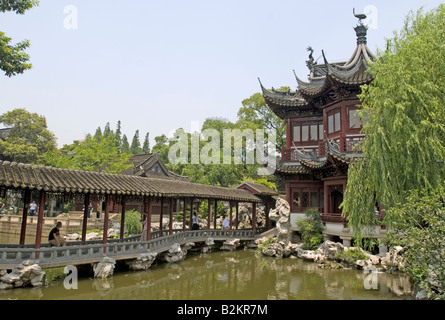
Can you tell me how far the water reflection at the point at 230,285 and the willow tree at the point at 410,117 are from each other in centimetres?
268

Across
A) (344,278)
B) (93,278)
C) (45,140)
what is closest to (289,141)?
(344,278)

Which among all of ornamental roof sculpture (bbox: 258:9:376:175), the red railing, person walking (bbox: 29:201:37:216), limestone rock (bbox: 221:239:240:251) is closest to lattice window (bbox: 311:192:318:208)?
ornamental roof sculpture (bbox: 258:9:376:175)

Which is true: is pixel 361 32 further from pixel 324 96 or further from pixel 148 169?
pixel 148 169

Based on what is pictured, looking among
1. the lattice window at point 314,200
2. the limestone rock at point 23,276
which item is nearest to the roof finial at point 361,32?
the lattice window at point 314,200

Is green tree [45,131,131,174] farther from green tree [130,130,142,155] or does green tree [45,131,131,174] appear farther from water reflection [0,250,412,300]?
green tree [130,130,142,155]

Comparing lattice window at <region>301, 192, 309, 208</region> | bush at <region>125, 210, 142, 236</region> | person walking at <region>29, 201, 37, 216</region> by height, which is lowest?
bush at <region>125, 210, 142, 236</region>

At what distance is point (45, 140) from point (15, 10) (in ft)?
87.9

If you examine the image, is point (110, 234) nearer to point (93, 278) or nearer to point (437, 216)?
point (93, 278)

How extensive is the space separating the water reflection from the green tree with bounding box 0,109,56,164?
25.8 m

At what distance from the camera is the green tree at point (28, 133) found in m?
32.2

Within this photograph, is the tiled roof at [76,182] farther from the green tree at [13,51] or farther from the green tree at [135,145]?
the green tree at [135,145]

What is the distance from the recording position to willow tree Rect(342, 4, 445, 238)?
850cm

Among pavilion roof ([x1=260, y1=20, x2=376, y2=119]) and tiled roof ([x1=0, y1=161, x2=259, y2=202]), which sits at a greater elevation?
pavilion roof ([x1=260, y1=20, x2=376, y2=119])
